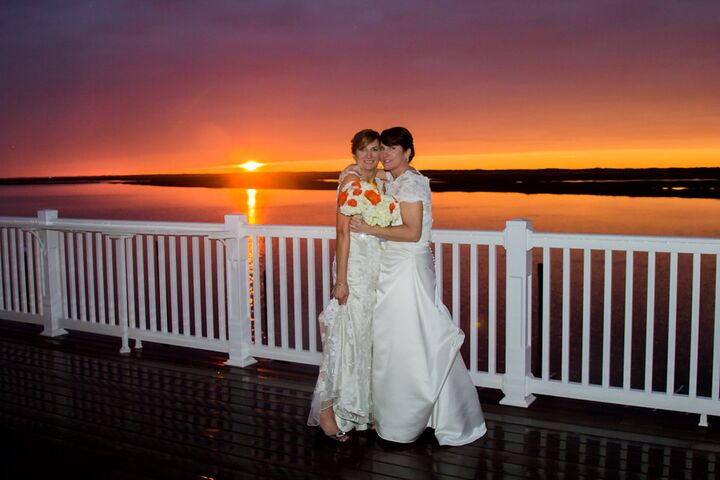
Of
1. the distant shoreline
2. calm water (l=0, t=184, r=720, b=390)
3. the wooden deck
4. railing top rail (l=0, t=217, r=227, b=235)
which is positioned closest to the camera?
the wooden deck

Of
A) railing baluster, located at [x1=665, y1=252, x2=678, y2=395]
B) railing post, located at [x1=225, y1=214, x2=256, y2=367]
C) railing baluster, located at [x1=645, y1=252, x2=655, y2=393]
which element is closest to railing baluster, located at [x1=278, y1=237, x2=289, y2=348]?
railing post, located at [x1=225, y1=214, x2=256, y2=367]

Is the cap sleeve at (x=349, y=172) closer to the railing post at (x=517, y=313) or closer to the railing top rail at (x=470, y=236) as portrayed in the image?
the railing top rail at (x=470, y=236)

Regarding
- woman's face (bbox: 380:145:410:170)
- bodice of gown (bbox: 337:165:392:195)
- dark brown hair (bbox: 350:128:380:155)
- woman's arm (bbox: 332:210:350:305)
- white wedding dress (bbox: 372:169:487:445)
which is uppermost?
dark brown hair (bbox: 350:128:380:155)

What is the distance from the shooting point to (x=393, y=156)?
374 cm

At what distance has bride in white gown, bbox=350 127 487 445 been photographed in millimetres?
3812

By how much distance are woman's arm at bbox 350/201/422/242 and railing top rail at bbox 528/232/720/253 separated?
38.9 inches

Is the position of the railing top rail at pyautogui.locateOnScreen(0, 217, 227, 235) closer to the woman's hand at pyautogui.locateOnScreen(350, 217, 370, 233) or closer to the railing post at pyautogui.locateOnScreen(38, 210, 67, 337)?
the railing post at pyautogui.locateOnScreen(38, 210, 67, 337)

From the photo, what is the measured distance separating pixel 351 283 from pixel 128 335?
9.95 feet

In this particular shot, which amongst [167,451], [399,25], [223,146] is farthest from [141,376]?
[223,146]

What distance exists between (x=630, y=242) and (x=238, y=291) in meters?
2.85

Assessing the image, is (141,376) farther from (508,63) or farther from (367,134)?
(508,63)

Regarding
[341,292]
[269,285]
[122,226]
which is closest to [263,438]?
[341,292]

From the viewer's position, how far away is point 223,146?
1425 inches

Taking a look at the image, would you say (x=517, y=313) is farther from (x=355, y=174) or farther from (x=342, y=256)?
(x=355, y=174)
